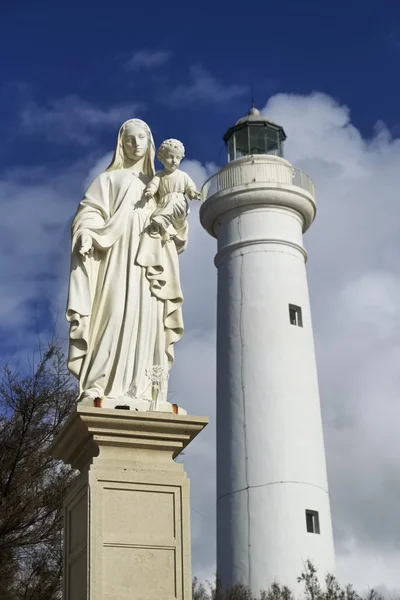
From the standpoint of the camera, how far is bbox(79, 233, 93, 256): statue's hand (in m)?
8.43

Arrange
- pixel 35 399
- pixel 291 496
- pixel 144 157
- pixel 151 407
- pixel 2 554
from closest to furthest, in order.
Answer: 1. pixel 151 407
2. pixel 144 157
3. pixel 2 554
4. pixel 35 399
5. pixel 291 496

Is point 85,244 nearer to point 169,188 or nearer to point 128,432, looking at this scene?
point 169,188

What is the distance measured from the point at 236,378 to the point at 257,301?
7.15ft

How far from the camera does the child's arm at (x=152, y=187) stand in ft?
29.0

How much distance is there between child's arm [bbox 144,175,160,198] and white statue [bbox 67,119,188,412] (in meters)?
0.07

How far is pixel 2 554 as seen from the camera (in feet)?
52.6

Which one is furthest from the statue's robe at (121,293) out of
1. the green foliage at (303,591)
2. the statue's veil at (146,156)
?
the green foliage at (303,591)

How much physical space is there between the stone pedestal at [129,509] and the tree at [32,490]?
8.25m

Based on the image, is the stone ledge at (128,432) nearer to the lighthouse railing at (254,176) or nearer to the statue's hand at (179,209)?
the statue's hand at (179,209)

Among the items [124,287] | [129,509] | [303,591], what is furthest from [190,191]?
[303,591]

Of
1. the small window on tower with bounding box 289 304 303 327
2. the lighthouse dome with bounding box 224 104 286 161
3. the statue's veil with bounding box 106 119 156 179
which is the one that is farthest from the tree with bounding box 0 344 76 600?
the lighthouse dome with bounding box 224 104 286 161

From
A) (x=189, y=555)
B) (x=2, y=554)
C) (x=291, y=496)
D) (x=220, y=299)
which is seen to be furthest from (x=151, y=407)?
(x=220, y=299)

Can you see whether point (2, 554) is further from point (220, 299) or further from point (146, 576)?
point (220, 299)

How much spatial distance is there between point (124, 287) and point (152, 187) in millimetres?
895
